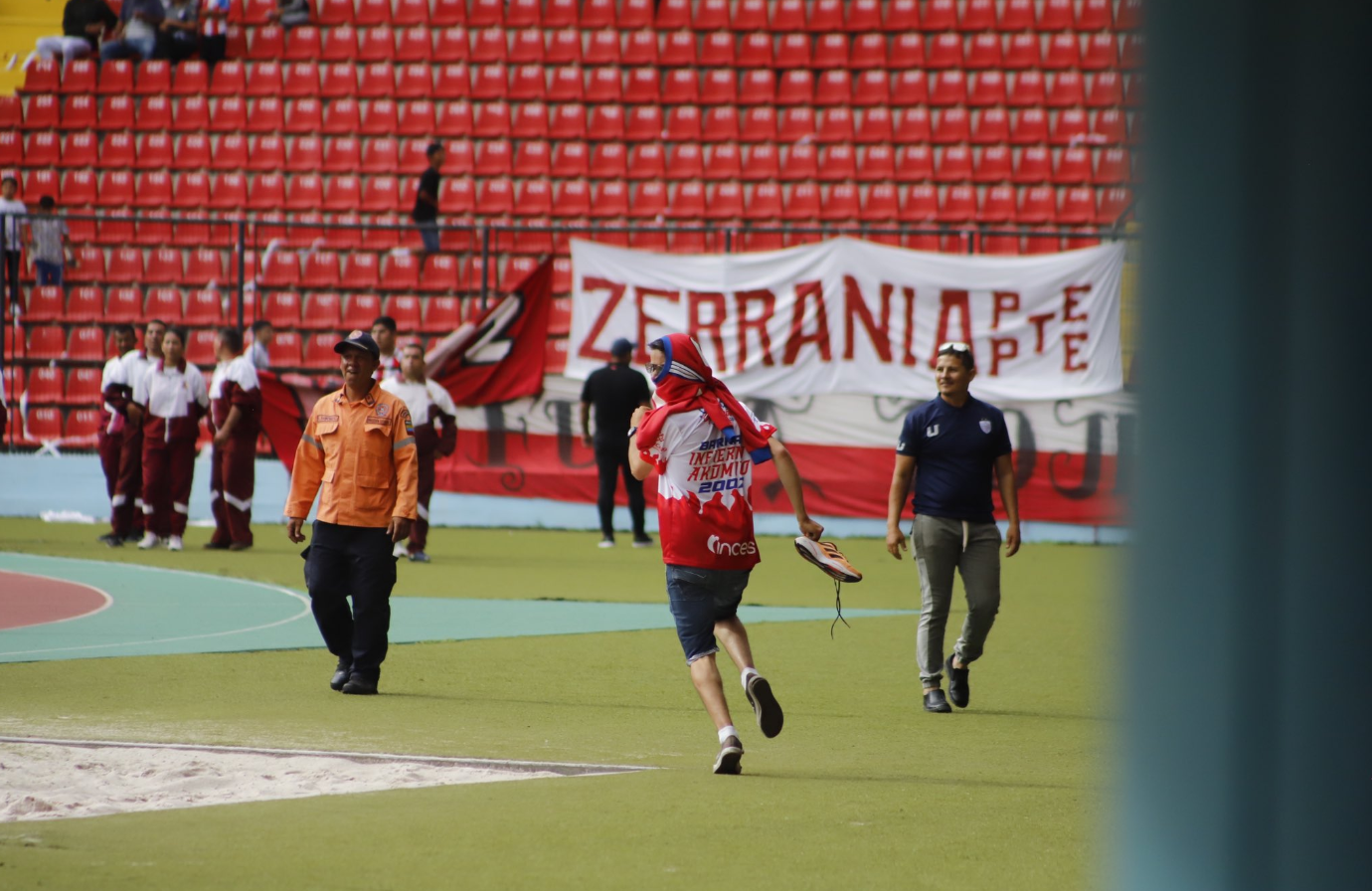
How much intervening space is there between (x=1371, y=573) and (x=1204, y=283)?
0.37 m

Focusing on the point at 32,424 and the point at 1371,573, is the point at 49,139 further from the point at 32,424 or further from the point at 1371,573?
the point at 1371,573

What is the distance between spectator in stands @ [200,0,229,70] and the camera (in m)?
26.3

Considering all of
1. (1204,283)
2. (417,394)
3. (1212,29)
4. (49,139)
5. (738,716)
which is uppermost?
(49,139)

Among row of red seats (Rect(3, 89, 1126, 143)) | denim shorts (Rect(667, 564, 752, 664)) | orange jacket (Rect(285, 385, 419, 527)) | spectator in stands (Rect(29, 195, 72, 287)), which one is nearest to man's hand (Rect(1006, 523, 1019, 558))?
denim shorts (Rect(667, 564, 752, 664))

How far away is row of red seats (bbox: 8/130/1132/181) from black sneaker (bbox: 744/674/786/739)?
60.1 ft

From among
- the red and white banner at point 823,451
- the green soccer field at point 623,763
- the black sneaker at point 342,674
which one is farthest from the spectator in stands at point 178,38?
the black sneaker at point 342,674

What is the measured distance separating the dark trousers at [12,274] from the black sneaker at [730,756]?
16943mm

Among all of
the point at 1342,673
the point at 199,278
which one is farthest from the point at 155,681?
the point at 199,278

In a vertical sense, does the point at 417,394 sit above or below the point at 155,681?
above

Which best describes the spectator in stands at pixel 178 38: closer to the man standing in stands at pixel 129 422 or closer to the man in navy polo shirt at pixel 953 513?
the man standing in stands at pixel 129 422

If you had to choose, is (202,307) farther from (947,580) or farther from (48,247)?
(947,580)

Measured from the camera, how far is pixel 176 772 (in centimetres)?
673

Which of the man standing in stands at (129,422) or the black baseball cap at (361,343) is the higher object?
the black baseball cap at (361,343)

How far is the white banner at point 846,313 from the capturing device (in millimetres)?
20734
